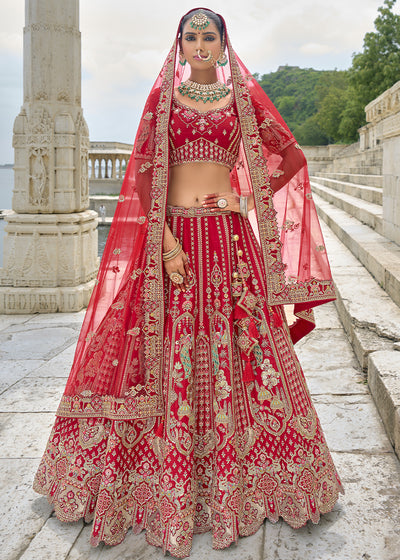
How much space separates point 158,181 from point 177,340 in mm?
590

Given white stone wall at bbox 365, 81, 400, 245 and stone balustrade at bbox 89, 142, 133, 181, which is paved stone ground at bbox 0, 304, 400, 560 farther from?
stone balustrade at bbox 89, 142, 133, 181

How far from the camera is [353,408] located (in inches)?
115

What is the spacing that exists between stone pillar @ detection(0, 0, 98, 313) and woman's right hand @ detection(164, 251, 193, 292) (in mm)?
3578

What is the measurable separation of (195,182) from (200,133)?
18 cm

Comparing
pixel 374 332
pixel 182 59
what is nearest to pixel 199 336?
pixel 182 59

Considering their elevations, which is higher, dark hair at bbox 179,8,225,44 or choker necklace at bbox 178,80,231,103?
dark hair at bbox 179,8,225,44

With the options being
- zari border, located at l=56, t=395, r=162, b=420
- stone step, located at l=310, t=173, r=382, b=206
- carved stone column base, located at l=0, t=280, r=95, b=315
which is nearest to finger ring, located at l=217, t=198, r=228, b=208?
zari border, located at l=56, t=395, r=162, b=420

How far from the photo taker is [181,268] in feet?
6.36

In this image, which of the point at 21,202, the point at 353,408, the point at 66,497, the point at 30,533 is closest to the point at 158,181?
the point at 66,497

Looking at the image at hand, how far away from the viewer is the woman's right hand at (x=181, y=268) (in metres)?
1.94

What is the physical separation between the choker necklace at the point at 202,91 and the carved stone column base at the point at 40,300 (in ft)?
11.8

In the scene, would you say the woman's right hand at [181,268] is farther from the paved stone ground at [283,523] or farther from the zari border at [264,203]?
the paved stone ground at [283,523]

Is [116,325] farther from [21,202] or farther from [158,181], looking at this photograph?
[21,202]

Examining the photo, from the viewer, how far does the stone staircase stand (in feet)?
8.89
